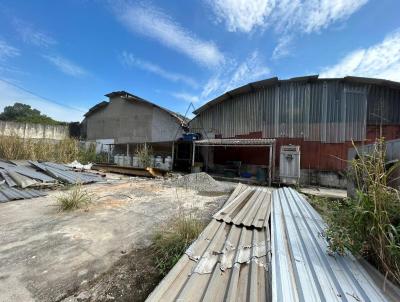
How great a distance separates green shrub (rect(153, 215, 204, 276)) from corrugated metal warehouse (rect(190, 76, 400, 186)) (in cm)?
794

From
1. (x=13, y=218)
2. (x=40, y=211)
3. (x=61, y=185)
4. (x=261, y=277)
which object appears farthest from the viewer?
(x=61, y=185)

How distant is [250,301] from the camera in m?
1.56

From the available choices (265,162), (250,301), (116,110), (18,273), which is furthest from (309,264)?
(116,110)

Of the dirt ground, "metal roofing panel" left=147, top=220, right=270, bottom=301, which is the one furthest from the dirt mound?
"metal roofing panel" left=147, top=220, right=270, bottom=301

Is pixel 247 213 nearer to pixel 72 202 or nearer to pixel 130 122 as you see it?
pixel 72 202

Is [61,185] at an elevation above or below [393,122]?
below

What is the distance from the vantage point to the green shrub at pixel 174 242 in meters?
2.43

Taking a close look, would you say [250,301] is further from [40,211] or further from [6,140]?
[6,140]

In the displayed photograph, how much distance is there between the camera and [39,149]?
10.3m

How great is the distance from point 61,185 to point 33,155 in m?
4.68

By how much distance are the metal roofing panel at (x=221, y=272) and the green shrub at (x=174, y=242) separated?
15 cm

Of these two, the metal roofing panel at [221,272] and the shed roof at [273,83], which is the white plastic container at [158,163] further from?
the metal roofing panel at [221,272]

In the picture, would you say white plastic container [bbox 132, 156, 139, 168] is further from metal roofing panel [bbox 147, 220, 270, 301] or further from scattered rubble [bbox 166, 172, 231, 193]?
metal roofing panel [bbox 147, 220, 270, 301]

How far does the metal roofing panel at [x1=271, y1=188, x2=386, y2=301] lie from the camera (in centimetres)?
157
